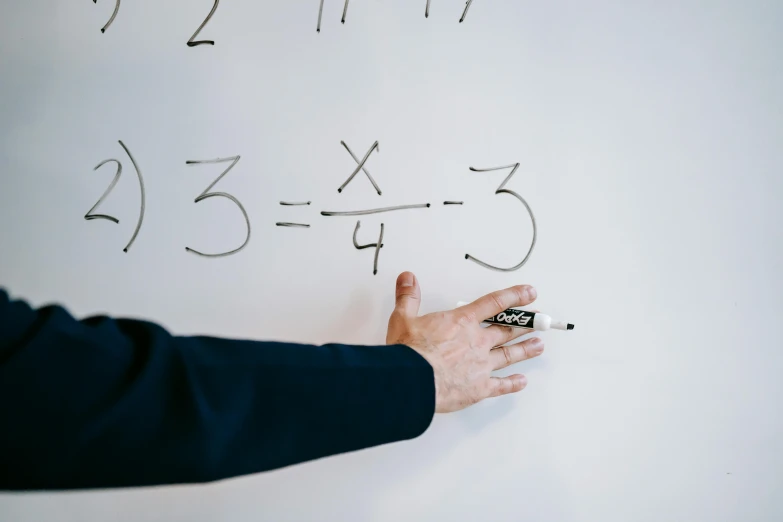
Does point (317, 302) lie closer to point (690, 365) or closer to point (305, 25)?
point (305, 25)

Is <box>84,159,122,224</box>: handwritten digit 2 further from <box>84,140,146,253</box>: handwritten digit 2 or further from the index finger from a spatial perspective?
the index finger

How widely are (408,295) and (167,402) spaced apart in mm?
309

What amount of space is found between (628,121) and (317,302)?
0.46 m

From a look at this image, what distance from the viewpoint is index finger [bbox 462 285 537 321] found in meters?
0.61

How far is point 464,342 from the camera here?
1.94ft

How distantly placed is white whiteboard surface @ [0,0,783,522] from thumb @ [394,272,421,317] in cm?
2

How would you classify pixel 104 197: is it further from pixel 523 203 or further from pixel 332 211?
pixel 523 203

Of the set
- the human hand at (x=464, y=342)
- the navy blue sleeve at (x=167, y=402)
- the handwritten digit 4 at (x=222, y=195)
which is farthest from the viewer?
the handwritten digit 4 at (x=222, y=195)

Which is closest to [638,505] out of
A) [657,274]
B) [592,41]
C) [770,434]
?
[770,434]

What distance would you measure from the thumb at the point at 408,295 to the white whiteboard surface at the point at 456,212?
0.08 ft

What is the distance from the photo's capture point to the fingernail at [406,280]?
64cm

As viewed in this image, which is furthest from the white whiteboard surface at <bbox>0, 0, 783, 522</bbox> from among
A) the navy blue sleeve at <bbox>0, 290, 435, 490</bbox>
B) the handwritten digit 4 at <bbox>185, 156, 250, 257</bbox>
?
the navy blue sleeve at <bbox>0, 290, 435, 490</bbox>

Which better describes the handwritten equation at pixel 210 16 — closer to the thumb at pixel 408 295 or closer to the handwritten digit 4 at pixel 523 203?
the handwritten digit 4 at pixel 523 203

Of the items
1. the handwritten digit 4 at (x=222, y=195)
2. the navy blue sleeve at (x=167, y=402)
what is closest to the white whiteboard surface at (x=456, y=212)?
the handwritten digit 4 at (x=222, y=195)
